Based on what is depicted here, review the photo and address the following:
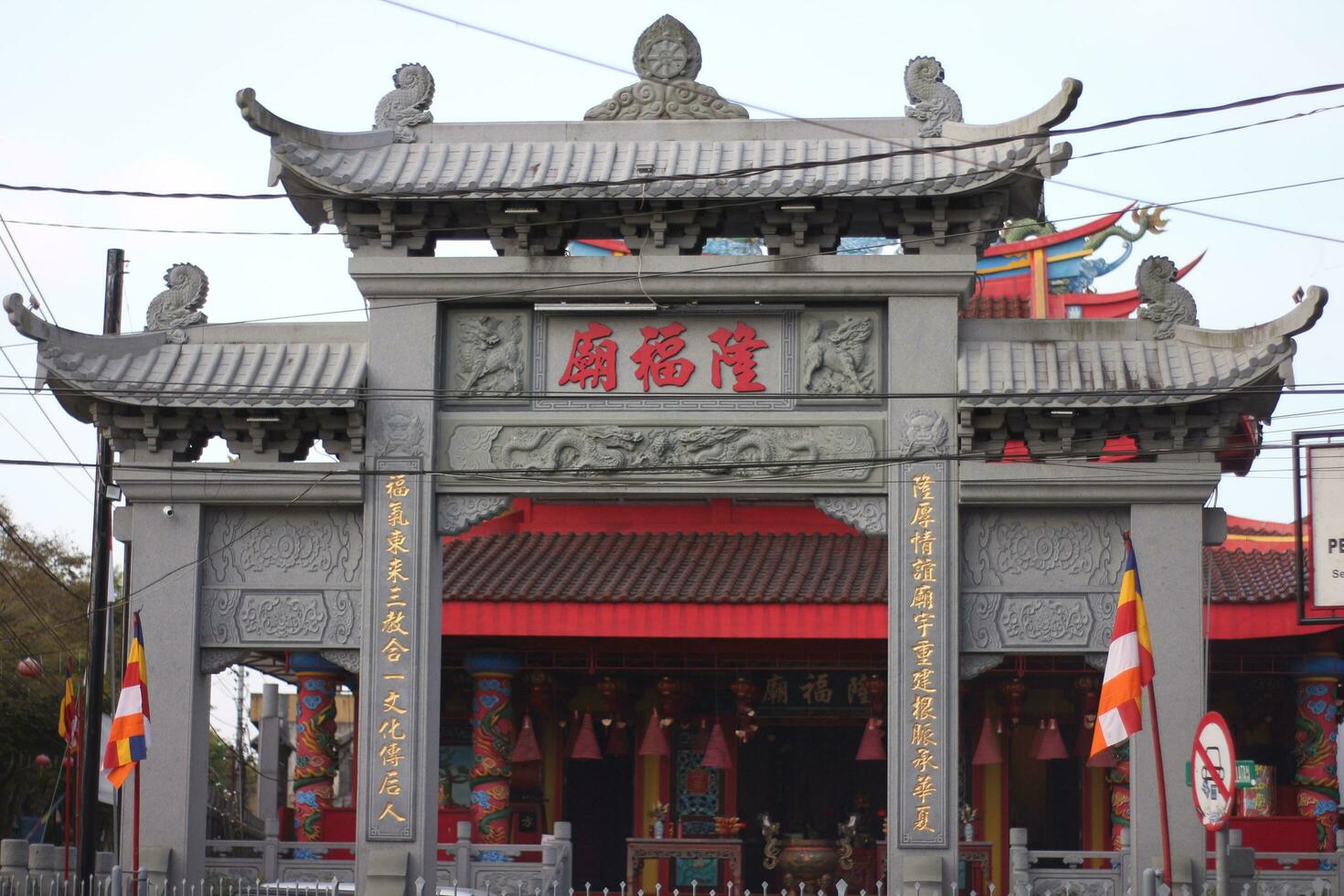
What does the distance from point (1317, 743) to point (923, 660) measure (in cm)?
728

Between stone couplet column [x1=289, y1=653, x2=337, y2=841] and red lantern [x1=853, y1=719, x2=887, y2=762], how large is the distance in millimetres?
5587

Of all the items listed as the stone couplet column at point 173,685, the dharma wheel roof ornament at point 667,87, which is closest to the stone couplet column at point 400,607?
the stone couplet column at point 173,685

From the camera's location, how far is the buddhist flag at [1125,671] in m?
12.0

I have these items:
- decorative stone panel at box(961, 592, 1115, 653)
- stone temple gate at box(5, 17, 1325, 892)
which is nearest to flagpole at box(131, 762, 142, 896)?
stone temple gate at box(5, 17, 1325, 892)

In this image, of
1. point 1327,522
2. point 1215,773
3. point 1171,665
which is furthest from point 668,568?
point 1215,773

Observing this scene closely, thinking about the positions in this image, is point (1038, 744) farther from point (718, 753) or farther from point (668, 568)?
point (668, 568)

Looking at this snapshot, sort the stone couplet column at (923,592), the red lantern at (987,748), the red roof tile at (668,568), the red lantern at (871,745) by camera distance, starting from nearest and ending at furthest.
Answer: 1. the stone couplet column at (923,592)
2. the red roof tile at (668,568)
3. the red lantern at (871,745)
4. the red lantern at (987,748)

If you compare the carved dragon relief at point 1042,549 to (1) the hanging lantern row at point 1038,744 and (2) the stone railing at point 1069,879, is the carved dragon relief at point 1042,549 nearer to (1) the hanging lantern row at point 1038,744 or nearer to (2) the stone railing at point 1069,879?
(2) the stone railing at point 1069,879

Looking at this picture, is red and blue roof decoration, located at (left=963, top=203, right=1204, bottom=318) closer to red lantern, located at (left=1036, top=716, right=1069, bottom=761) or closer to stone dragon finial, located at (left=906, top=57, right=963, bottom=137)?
red lantern, located at (left=1036, top=716, right=1069, bottom=761)

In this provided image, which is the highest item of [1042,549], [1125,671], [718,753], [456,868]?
[1042,549]

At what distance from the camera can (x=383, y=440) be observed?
13.9 metres

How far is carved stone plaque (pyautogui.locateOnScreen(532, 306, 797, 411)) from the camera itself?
13.8 m

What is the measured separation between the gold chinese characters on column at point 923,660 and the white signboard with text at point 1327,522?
3427 millimetres

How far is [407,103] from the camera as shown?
48.1ft
